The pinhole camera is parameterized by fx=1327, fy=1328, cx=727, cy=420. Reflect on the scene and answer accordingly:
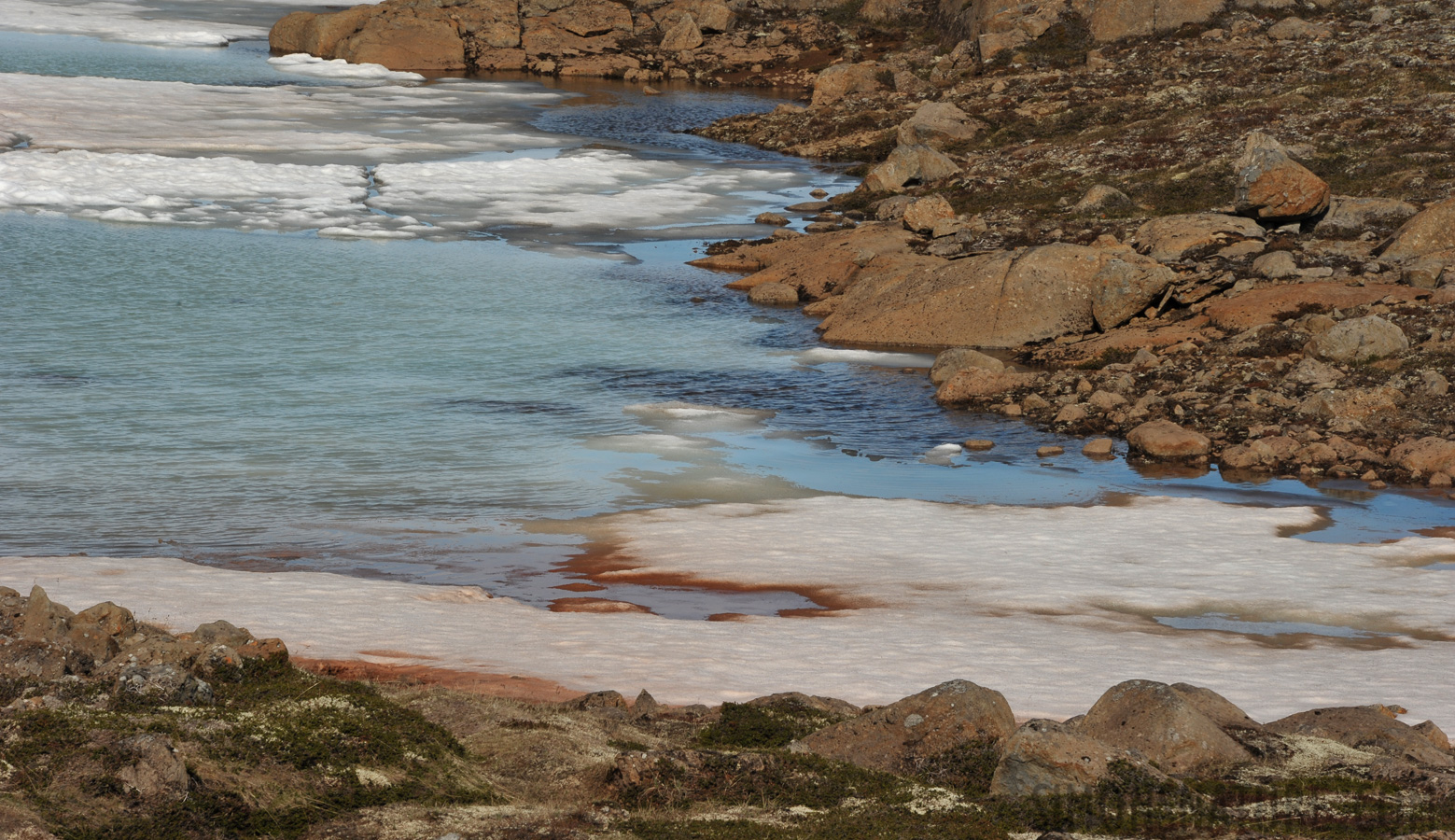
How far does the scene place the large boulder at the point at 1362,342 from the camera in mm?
22188

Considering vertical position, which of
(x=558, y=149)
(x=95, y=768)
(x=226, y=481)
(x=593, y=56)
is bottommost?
(x=226, y=481)

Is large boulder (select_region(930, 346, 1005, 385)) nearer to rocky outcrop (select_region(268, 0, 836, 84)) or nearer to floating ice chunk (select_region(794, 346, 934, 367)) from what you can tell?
floating ice chunk (select_region(794, 346, 934, 367))

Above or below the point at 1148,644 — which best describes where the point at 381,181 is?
above

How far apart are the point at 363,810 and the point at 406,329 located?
20.6 meters

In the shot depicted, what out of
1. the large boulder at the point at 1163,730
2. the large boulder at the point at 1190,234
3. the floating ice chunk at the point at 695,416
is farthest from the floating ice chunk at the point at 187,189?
the large boulder at the point at 1163,730

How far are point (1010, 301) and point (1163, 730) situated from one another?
18587mm

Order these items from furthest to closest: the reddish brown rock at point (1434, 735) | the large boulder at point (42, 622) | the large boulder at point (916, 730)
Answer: the reddish brown rock at point (1434, 735)
the large boulder at point (42, 622)
the large boulder at point (916, 730)

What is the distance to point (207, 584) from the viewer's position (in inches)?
555

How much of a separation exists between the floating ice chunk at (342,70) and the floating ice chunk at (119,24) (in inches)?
336

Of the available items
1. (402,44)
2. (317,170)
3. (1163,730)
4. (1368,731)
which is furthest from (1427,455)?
(402,44)

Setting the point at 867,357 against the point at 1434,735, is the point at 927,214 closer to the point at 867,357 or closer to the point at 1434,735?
the point at 867,357

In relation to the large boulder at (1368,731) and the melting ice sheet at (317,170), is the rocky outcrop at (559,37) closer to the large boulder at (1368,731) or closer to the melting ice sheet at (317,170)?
the melting ice sheet at (317,170)

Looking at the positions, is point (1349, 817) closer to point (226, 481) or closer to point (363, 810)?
point (363, 810)

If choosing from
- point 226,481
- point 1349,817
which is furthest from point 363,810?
point 226,481
